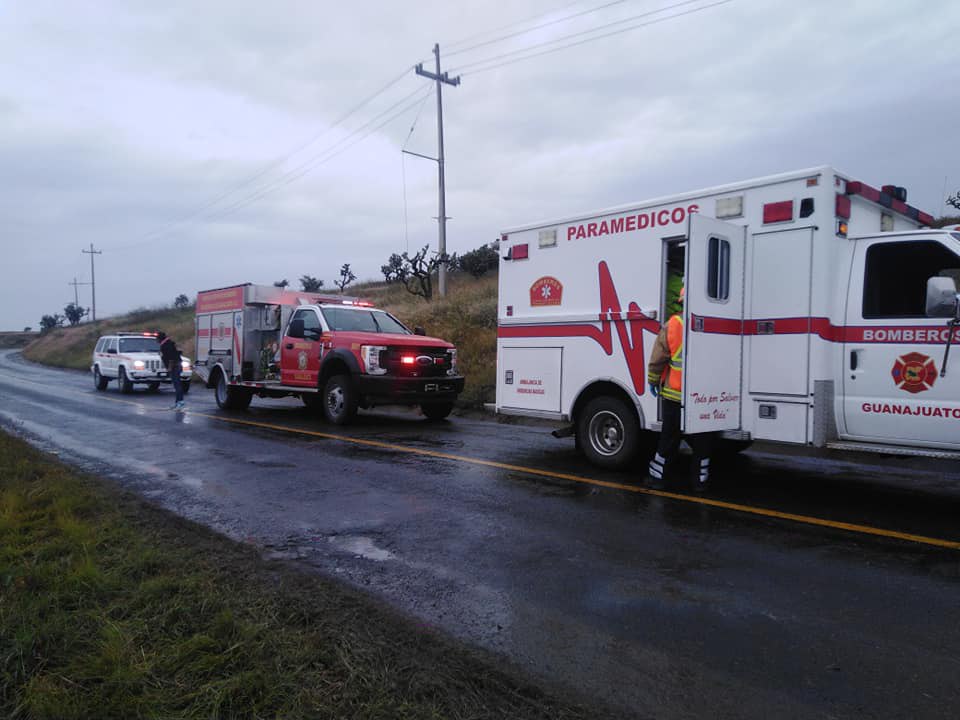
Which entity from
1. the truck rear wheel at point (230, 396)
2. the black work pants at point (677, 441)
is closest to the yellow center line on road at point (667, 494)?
the black work pants at point (677, 441)

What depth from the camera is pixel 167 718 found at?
2633 millimetres

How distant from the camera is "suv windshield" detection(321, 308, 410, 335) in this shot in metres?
13.1

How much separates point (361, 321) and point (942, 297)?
9.94 m

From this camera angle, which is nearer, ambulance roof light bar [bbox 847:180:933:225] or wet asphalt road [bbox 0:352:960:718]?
wet asphalt road [bbox 0:352:960:718]

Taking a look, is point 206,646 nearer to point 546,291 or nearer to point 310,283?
point 546,291

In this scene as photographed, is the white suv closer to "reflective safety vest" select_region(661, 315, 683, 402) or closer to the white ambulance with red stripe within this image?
the white ambulance with red stripe

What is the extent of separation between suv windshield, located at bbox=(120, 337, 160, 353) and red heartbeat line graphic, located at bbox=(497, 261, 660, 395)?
18.7 metres

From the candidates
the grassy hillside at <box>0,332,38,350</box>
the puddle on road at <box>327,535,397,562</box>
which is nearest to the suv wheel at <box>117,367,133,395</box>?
the puddle on road at <box>327,535,397,562</box>

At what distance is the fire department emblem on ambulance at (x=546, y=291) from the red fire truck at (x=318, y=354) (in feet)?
13.1

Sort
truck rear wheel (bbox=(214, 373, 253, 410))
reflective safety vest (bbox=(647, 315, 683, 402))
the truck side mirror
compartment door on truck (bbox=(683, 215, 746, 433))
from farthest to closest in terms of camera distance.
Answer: truck rear wheel (bbox=(214, 373, 253, 410)), reflective safety vest (bbox=(647, 315, 683, 402)), compartment door on truck (bbox=(683, 215, 746, 433)), the truck side mirror

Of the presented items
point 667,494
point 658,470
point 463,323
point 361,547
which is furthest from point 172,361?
point 667,494

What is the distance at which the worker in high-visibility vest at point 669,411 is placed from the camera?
665 cm

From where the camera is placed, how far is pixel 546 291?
8.61 m

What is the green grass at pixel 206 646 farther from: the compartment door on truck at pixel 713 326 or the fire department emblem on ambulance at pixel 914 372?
the fire department emblem on ambulance at pixel 914 372
